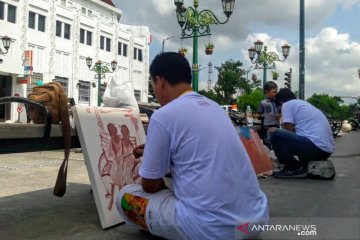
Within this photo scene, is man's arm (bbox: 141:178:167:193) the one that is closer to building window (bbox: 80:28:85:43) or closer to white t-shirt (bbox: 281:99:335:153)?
white t-shirt (bbox: 281:99:335:153)

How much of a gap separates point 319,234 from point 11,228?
2.52 meters

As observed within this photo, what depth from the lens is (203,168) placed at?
8.20ft

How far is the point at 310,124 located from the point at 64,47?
129ft

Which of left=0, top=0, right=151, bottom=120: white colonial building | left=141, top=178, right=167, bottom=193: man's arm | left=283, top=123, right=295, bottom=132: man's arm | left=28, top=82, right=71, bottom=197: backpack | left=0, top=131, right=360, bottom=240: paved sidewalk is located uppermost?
left=0, top=0, right=151, bottom=120: white colonial building

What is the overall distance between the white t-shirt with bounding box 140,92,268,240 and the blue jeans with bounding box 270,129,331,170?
3696 mm

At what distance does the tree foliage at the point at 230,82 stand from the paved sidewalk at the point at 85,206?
57772 millimetres

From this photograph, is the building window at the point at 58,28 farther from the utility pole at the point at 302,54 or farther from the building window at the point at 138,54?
the utility pole at the point at 302,54

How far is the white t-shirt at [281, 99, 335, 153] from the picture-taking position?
6.14 metres

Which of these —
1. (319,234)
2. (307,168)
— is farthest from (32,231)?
(307,168)

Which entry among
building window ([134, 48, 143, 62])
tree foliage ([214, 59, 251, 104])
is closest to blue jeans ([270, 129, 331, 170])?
building window ([134, 48, 143, 62])

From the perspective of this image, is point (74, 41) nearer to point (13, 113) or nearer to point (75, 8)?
point (75, 8)

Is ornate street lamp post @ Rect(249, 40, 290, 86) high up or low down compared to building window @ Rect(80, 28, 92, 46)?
down

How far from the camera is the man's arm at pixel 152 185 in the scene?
2736mm

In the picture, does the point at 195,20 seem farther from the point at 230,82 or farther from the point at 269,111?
the point at 230,82
